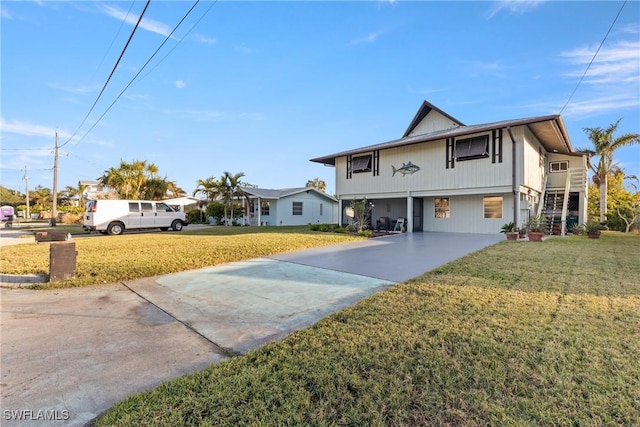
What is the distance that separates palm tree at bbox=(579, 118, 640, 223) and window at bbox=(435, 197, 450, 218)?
1143 centimetres

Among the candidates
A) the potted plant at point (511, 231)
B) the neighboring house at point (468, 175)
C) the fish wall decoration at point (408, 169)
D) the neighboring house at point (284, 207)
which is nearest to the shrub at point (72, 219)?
the neighboring house at point (284, 207)

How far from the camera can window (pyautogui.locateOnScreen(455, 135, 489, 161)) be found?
14.5 m

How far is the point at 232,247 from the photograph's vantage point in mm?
9750

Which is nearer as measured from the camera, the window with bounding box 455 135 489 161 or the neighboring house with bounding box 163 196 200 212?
the window with bounding box 455 135 489 161

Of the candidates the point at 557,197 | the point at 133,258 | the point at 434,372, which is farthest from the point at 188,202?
the point at 434,372

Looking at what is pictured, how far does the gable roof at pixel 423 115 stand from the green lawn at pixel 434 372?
672 inches

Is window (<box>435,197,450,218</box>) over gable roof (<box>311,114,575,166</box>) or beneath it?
beneath

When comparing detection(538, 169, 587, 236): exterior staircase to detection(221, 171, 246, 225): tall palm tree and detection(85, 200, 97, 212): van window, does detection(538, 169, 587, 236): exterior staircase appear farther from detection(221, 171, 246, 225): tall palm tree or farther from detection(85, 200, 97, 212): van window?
detection(85, 200, 97, 212): van window

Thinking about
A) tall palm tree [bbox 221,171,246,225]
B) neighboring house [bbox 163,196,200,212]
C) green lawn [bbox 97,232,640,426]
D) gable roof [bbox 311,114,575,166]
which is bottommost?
green lawn [bbox 97,232,640,426]

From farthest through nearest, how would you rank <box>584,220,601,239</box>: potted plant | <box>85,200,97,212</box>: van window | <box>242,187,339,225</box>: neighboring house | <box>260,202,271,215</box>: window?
<box>260,202,271,215</box>: window → <box>242,187,339,225</box>: neighboring house → <box>85,200,97,212</box>: van window → <box>584,220,601,239</box>: potted plant

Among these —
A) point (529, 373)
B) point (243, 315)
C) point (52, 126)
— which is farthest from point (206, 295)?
point (52, 126)

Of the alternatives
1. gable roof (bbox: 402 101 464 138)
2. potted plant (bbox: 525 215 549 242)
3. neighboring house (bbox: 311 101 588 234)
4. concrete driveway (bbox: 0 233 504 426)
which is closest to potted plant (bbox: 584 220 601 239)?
potted plant (bbox: 525 215 549 242)

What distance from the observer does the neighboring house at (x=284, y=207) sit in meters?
25.6

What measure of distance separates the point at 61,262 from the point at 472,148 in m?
16.1
